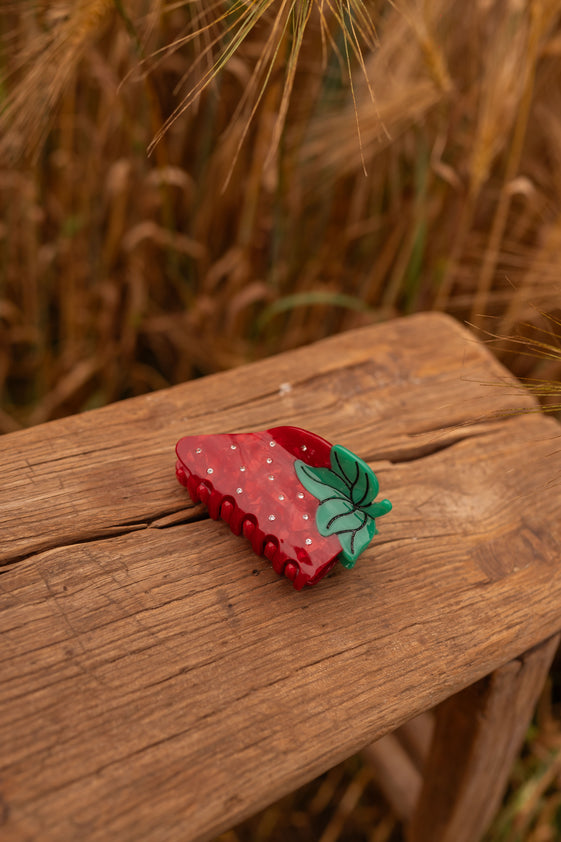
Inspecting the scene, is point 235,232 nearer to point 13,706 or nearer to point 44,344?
point 44,344

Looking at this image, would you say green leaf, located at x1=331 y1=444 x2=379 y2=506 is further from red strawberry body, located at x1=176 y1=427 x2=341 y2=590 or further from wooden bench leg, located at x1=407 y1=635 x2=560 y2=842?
wooden bench leg, located at x1=407 y1=635 x2=560 y2=842

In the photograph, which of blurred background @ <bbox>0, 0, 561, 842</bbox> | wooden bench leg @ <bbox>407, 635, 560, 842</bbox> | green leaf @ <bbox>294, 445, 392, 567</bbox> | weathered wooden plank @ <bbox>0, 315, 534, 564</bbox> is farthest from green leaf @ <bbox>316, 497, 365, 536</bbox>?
blurred background @ <bbox>0, 0, 561, 842</bbox>

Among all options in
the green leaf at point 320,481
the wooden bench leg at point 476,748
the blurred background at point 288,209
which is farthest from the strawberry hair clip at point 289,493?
the blurred background at point 288,209

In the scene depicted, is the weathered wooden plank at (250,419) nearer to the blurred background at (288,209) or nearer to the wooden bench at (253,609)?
the wooden bench at (253,609)

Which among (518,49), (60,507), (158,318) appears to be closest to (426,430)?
(60,507)

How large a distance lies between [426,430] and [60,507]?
46cm

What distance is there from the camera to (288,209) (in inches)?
55.1

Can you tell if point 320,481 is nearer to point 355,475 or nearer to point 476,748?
point 355,475

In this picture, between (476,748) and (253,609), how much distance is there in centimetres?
44

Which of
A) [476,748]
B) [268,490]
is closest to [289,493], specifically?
[268,490]

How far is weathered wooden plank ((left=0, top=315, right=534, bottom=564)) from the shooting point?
0.75 metres

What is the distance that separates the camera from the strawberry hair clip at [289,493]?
0.70 meters

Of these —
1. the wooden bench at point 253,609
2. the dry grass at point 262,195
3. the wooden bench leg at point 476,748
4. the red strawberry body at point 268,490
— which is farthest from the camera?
the dry grass at point 262,195

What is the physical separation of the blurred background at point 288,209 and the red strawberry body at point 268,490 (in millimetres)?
547
